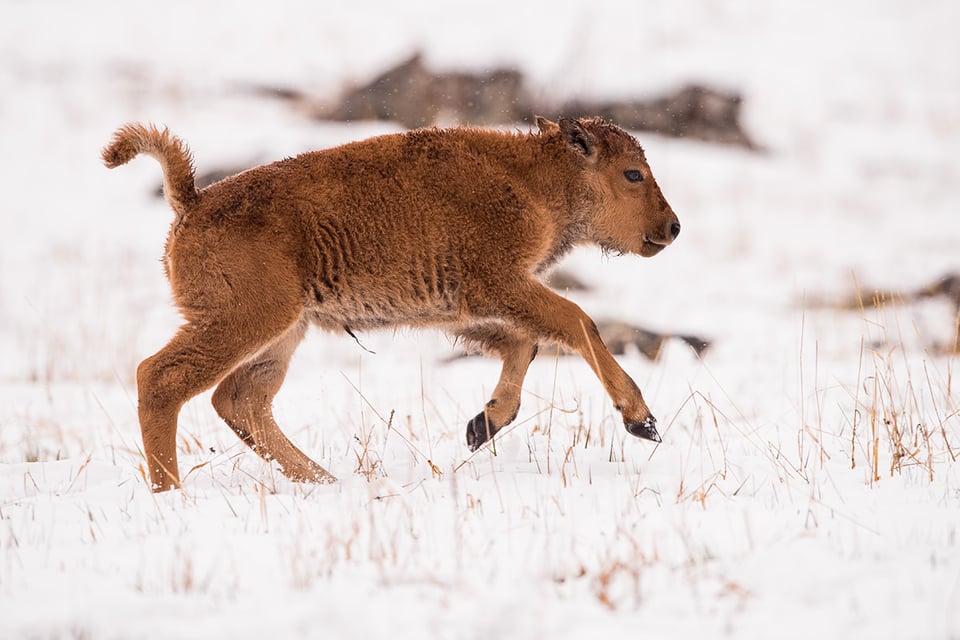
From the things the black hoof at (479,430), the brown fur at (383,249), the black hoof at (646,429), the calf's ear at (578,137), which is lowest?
the black hoof at (646,429)

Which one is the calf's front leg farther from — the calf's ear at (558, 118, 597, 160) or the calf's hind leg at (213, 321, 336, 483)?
the calf's hind leg at (213, 321, 336, 483)

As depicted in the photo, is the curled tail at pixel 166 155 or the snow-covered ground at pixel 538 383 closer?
the snow-covered ground at pixel 538 383

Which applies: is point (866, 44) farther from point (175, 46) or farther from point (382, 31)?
point (175, 46)

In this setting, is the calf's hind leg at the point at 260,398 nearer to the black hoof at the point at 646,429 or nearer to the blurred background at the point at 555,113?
the black hoof at the point at 646,429

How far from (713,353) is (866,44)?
1137 cm

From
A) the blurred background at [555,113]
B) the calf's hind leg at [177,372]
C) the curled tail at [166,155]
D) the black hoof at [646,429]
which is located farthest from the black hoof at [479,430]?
the blurred background at [555,113]

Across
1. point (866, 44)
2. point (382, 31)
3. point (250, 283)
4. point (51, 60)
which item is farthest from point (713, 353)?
point (51, 60)

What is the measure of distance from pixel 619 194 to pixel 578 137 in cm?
43

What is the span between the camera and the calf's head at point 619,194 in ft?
18.4

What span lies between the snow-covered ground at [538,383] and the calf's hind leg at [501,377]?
215 millimetres

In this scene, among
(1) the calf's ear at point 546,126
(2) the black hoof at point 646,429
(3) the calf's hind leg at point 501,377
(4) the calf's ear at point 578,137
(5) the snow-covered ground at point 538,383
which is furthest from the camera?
(1) the calf's ear at point 546,126

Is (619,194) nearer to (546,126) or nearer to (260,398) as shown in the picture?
(546,126)

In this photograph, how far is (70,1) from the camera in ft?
59.9

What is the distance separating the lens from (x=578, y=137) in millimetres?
5492
